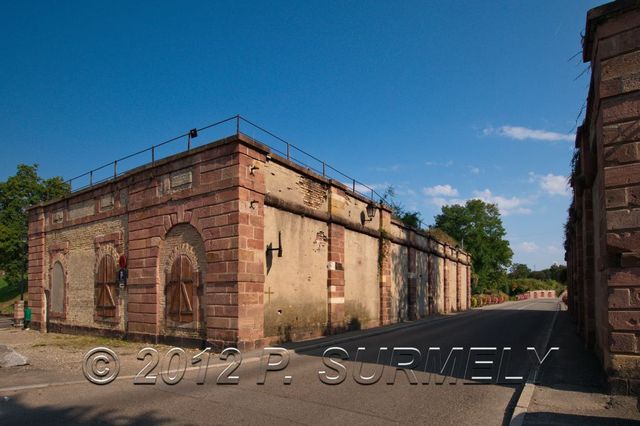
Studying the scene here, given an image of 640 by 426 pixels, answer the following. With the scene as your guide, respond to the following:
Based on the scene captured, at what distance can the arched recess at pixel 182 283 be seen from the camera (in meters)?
13.3

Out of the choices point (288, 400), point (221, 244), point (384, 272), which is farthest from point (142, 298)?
point (384, 272)

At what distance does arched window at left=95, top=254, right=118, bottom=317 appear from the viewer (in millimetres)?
16531

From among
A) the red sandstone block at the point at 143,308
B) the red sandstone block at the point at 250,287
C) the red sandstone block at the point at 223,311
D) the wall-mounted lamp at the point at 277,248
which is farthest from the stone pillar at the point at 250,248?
the red sandstone block at the point at 143,308

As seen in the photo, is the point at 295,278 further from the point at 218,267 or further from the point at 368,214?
the point at 368,214

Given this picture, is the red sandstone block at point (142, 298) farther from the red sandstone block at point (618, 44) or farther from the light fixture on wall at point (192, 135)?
the red sandstone block at point (618, 44)

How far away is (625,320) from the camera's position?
691 centimetres

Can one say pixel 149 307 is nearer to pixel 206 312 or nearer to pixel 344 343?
pixel 206 312

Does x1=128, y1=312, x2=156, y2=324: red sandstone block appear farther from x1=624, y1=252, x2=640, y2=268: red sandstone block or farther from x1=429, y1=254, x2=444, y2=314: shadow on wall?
x1=429, y1=254, x2=444, y2=314: shadow on wall

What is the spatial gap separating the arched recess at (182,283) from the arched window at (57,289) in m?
8.27

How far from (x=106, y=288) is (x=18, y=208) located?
28106mm

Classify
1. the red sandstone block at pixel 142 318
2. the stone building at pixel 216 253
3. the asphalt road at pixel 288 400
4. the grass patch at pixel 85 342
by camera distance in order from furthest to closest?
the red sandstone block at pixel 142 318 < the grass patch at pixel 85 342 < the stone building at pixel 216 253 < the asphalt road at pixel 288 400

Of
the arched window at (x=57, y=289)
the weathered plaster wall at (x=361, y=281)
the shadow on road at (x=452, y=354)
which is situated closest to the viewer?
the shadow on road at (x=452, y=354)

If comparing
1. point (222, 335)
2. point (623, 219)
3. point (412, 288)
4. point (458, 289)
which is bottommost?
point (458, 289)

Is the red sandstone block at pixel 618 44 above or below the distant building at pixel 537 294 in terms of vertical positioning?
above
